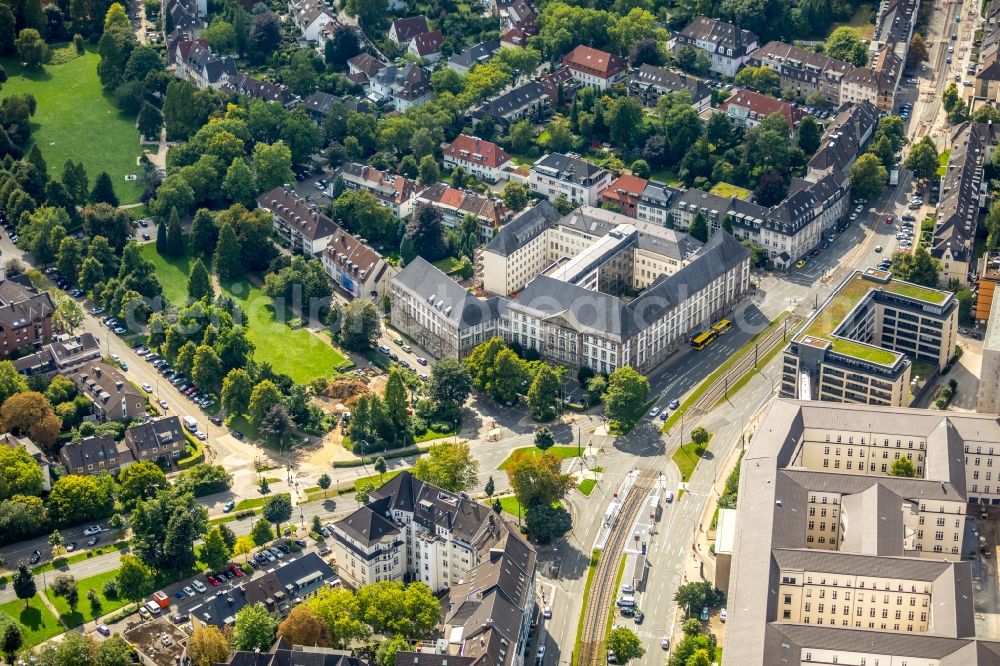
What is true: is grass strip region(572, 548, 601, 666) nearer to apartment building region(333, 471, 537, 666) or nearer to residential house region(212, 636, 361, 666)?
apartment building region(333, 471, 537, 666)

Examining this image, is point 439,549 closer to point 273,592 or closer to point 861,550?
point 273,592

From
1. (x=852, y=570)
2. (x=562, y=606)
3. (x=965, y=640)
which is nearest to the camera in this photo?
(x=965, y=640)

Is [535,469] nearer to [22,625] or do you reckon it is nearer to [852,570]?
[852,570]

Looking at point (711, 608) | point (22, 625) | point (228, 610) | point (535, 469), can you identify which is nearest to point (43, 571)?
point (22, 625)

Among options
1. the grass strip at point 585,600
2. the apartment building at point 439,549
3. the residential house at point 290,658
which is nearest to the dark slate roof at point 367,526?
the apartment building at point 439,549

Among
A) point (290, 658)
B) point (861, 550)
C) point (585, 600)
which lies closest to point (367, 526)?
point (290, 658)

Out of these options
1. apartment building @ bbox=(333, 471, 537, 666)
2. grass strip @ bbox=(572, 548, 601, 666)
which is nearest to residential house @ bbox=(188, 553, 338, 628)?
apartment building @ bbox=(333, 471, 537, 666)

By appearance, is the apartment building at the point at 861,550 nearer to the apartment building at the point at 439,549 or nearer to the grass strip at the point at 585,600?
the grass strip at the point at 585,600
